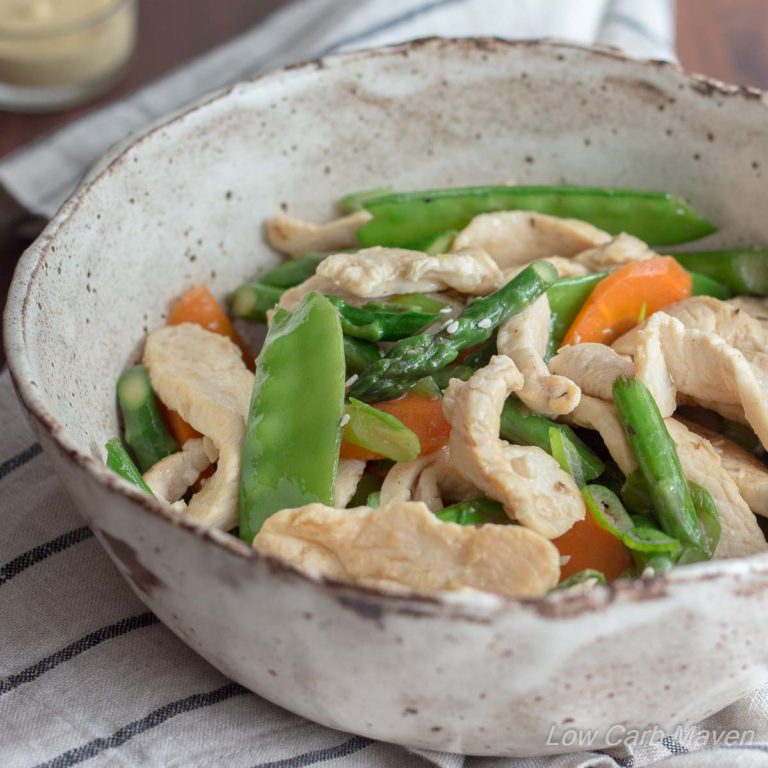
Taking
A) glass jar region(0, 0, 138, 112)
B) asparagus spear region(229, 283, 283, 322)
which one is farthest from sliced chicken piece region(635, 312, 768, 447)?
glass jar region(0, 0, 138, 112)

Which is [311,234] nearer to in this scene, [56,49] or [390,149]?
[390,149]

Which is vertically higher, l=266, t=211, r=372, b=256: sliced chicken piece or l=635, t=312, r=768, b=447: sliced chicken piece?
l=635, t=312, r=768, b=447: sliced chicken piece

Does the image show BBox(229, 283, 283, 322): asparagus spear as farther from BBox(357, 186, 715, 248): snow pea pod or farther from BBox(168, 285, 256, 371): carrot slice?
BBox(357, 186, 715, 248): snow pea pod

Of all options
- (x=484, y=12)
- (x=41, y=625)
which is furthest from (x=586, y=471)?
(x=484, y=12)

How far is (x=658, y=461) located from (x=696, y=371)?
34 cm

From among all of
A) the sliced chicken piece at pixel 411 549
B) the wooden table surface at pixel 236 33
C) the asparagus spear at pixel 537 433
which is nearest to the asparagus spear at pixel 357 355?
the asparagus spear at pixel 537 433

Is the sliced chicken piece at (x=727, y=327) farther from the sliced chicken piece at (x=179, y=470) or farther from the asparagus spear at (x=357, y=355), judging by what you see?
the sliced chicken piece at (x=179, y=470)

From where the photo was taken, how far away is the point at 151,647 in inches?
98.2

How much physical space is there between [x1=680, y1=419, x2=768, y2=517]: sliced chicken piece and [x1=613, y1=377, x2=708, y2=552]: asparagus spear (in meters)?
0.17

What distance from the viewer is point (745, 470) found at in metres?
2.41

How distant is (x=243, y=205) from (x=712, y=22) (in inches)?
128

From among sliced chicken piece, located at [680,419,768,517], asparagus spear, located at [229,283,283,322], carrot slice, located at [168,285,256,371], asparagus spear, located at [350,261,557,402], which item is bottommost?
carrot slice, located at [168,285,256,371]

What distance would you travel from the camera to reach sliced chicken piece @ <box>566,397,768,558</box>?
228cm

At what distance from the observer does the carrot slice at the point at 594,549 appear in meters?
2.22
